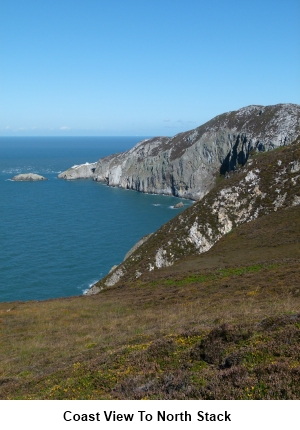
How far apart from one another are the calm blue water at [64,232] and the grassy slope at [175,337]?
84.6 feet

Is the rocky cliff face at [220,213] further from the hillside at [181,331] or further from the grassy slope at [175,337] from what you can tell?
the grassy slope at [175,337]

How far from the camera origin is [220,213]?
60781 mm

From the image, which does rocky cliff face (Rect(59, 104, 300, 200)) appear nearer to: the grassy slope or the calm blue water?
the calm blue water

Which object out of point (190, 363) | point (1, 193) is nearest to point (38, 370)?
point (190, 363)

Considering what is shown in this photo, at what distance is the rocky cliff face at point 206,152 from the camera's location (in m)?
148

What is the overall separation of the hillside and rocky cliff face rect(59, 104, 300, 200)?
102884mm

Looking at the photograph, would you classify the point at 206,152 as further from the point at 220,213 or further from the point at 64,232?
the point at 220,213

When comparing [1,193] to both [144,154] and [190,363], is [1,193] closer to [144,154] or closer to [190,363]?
[144,154]

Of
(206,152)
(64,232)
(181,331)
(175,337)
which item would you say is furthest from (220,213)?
(206,152)

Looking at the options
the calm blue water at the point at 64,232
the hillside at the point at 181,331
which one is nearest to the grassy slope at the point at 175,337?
the hillside at the point at 181,331

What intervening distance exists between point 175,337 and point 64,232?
85.0m

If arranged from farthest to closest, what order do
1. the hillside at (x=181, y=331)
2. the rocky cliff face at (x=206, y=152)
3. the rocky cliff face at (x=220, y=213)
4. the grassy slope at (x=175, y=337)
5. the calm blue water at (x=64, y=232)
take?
the rocky cliff face at (x=206, y=152) < the calm blue water at (x=64, y=232) < the rocky cliff face at (x=220, y=213) < the hillside at (x=181, y=331) < the grassy slope at (x=175, y=337)

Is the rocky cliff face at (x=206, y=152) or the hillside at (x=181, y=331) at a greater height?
the rocky cliff face at (x=206, y=152)
